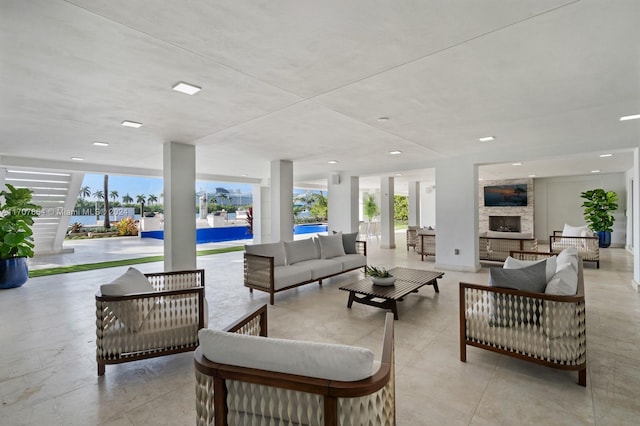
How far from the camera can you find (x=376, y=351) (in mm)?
2984

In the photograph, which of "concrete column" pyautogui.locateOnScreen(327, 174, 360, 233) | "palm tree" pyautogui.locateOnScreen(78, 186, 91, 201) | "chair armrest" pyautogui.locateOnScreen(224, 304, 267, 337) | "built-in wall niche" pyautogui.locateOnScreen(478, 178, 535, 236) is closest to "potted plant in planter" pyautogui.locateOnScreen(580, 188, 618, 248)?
"built-in wall niche" pyautogui.locateOnScreen(478, 178, 535, 236)

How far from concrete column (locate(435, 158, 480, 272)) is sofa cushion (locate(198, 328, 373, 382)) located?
620cm

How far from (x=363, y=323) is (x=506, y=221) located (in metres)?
11.2

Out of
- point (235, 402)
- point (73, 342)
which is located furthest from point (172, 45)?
point (73, 342)

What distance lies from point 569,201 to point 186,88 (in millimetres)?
13554

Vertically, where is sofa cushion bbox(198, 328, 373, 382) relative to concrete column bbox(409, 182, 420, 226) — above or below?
below

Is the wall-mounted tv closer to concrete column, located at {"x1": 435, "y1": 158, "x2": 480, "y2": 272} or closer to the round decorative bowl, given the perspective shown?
concrete column, located at {"x1": 435, "y1": 158, "x2": 480, "y2": 272}

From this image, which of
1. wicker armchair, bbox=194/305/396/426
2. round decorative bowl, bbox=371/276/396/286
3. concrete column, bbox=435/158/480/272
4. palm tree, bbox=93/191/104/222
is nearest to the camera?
wicker armchair, bbox=194/305/396/426

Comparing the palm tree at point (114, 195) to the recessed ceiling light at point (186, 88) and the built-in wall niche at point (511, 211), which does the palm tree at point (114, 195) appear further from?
the built-in wall niche at point (511, 211)

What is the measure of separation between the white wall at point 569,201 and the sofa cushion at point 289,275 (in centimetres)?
1116

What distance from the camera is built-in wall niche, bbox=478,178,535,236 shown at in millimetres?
11766

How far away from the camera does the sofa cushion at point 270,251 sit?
510 cm

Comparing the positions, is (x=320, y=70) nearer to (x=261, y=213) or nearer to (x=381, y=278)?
(x=381, y=278)

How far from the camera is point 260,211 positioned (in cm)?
1282
